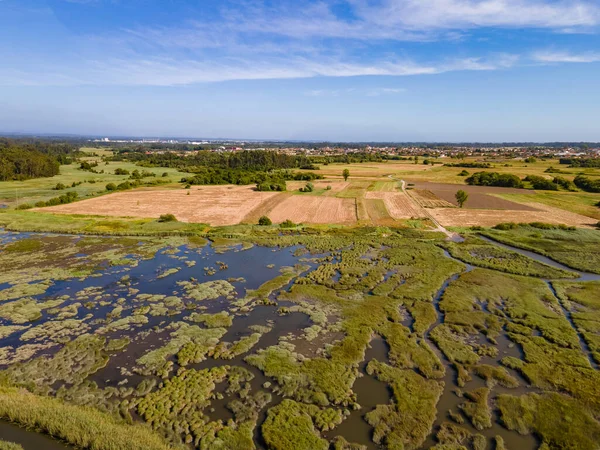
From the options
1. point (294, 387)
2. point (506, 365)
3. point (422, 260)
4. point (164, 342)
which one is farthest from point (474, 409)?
point (422, 260)

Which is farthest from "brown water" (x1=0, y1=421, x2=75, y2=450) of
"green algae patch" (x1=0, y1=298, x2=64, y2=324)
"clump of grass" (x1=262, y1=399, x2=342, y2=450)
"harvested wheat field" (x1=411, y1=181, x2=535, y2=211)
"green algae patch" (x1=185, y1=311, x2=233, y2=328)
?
"harvested wheat field" (x1=411, y1=181, x2=535, y2=211)

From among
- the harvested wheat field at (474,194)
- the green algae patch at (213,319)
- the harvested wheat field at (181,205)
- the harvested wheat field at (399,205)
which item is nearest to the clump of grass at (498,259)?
the harvested wheat field at (399,205)

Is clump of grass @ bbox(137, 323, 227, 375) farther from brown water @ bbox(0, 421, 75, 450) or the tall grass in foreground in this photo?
brown water @ bbox(0, 421, 75, 450)

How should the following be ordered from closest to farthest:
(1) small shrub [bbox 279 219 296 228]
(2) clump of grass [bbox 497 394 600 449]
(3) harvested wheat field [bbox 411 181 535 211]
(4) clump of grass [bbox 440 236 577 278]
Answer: (2) clump of grass [bbox 497 394 600 449]
(4) clump of grass [bbox 440 236 577 278]
(1) small shrub [bbox 279 219 296 228]
(3) harvested wheat field [bbox 411 181 535 211]

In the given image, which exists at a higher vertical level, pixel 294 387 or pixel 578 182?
pixel 578 182

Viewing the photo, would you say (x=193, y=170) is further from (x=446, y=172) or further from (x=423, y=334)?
(x=423, y=334)

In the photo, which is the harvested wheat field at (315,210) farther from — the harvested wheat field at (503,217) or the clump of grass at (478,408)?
the clump of grass at (478,408)

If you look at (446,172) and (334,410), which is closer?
(334,410)
